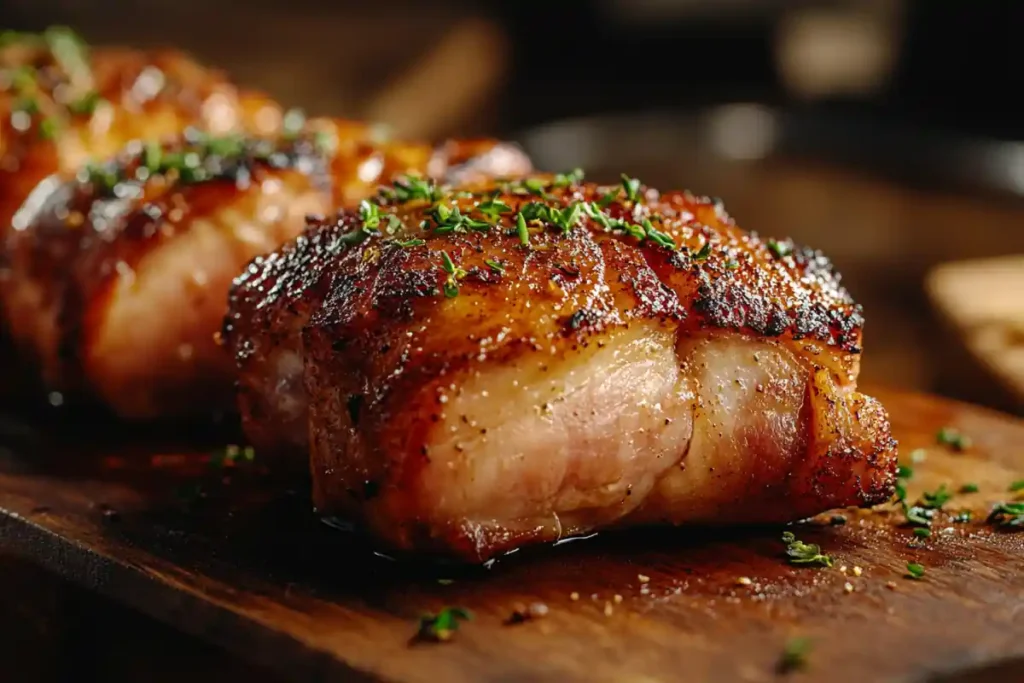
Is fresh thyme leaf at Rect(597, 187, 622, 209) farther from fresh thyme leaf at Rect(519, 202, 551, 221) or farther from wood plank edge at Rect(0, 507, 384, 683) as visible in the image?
wood plank edge at Rect(0, 507, 384, 683)

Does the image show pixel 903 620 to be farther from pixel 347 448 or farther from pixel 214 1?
pixel 214 1

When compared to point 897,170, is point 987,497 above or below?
below

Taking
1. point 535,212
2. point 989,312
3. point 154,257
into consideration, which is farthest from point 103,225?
point 989,312

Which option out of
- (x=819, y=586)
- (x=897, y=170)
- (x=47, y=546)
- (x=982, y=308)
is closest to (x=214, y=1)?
(x=897, y=170)

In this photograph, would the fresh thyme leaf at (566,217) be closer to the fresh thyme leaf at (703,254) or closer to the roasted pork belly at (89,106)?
the fresh thyme leaf at (703,254)

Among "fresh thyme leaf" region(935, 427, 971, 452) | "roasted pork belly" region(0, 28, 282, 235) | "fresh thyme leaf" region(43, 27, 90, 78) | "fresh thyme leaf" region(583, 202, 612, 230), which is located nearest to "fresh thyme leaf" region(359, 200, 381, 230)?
"fresh thyme leaf" region(583, 202, 612, 230)

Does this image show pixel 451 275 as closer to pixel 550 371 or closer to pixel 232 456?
pixel 550 371
